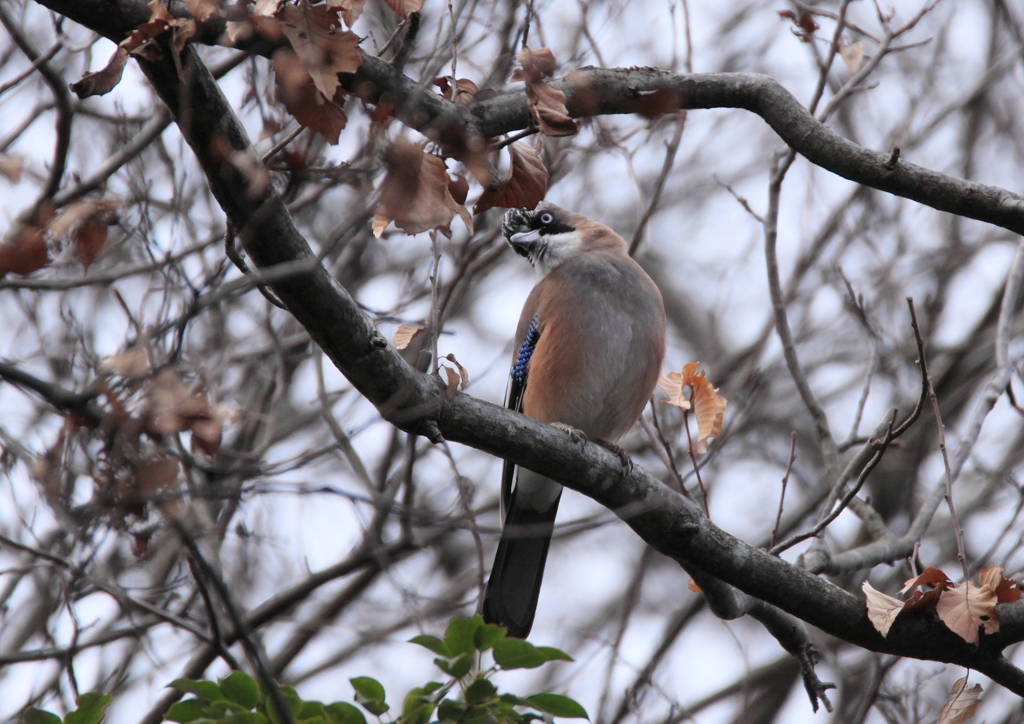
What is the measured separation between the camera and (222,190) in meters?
3.04

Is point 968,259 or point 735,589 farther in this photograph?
point 968,259

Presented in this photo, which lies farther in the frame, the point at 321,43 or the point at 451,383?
the point at 451,383

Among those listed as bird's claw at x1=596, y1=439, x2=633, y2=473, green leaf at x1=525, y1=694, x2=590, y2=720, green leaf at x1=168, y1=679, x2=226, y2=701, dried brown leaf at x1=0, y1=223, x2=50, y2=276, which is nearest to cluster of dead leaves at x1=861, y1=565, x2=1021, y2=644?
bird's claw at x1=596, y1=439, x2=633, y2=473

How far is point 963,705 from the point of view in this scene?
4020 millimetres

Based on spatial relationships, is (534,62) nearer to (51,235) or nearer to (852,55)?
(51,235)

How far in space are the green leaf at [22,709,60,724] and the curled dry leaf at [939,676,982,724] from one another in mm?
3403

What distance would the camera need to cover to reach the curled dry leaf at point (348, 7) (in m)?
2.91

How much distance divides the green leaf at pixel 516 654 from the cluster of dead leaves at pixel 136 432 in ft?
3.64

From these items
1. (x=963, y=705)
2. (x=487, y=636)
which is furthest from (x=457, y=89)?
(x=963, y=705)

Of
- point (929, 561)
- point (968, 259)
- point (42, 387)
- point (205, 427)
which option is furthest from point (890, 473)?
point (42, 387)

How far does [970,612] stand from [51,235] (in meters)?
3.94

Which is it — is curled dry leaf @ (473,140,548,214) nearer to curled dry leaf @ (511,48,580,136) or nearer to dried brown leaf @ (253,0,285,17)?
curled dry leaf @ (511,48,580,136)

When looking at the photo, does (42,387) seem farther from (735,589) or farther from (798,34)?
(798,34)

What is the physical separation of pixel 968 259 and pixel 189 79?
9583mm
